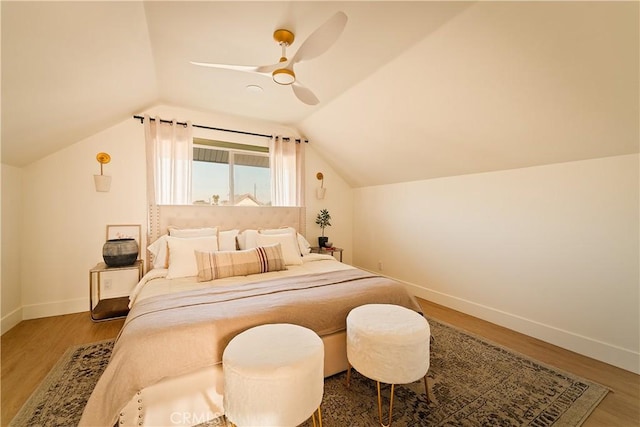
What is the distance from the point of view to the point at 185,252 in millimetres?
2592

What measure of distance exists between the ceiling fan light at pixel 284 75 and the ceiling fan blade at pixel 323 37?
0.09 m

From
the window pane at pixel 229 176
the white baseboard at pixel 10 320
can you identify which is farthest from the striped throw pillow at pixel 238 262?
the white baseboard at pixel 10 320

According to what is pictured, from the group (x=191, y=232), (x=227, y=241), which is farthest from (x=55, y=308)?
(x=227, y=241)

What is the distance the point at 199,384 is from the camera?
1.45m

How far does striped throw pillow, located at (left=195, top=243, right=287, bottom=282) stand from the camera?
2.40 meters

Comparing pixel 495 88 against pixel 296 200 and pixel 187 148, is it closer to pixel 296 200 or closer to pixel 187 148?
pixel 296 200

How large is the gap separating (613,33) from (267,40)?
7.20ft

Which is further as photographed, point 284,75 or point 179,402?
point 284,75

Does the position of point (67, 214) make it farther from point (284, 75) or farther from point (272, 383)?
point (272, 383)

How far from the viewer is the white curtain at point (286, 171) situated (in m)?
4.06

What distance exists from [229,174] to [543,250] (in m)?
3.90

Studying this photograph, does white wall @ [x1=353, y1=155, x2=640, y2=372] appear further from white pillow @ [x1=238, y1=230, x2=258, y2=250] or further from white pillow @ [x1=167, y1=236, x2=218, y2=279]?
white pillow @ [x1=167, y1=236, x2=218, y2=279]

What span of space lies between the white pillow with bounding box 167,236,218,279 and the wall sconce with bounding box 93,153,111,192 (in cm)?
112

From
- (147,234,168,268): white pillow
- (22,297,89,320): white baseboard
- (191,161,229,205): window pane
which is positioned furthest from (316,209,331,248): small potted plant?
(22,297,89,320): white baseboard
